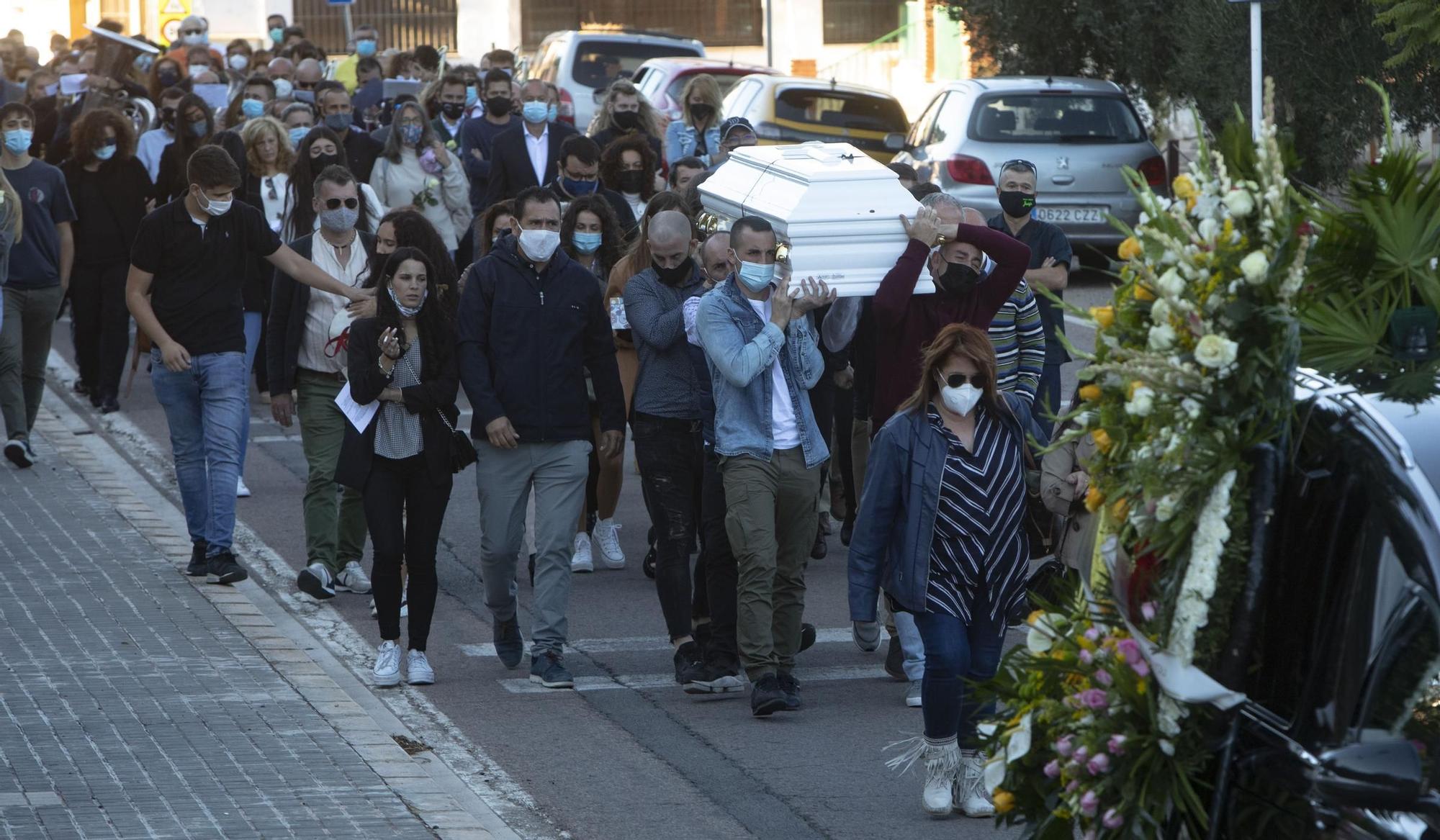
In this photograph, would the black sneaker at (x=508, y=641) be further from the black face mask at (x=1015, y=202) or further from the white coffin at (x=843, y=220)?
the black face mask at (x=1015, y=202)

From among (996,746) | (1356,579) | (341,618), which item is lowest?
(341,618)

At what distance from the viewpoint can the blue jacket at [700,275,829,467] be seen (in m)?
8.02

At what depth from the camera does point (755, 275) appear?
8.15 m

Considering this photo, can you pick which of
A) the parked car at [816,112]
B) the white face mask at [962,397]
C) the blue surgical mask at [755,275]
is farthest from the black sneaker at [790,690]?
the parked car at [816,112]

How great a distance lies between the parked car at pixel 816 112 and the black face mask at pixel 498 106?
617cm

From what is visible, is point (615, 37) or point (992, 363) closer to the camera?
point (992, 363)

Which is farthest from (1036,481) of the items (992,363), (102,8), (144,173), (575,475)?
(102,8)

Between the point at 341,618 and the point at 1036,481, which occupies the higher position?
the point at 1036,481

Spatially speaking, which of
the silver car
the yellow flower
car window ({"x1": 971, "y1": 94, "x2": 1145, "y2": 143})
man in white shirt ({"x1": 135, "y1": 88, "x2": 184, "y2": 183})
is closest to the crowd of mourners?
the yellow flower

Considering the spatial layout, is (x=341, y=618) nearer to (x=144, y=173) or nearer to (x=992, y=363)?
(x=992, y=363)

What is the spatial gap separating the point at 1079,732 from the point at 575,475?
4143 mm

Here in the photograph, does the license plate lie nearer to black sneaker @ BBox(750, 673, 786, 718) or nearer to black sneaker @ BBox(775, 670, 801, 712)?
black sneaker @ BBox(775, 670, 801, 712)

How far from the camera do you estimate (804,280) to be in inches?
323

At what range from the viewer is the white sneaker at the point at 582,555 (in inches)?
421
